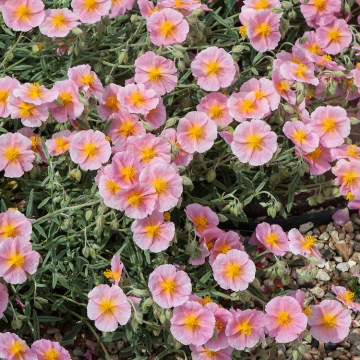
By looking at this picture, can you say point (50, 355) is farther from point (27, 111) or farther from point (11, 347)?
point (27, 111)

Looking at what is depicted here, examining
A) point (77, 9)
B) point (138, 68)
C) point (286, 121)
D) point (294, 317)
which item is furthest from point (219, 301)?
point (77, 9)

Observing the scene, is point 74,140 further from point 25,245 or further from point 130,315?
point 130,315

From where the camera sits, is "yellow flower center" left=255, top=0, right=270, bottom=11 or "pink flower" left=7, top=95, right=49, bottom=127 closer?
"pink flower" left=7, top=95, right=49, bottom=127

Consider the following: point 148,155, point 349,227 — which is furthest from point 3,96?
→ point 349,227

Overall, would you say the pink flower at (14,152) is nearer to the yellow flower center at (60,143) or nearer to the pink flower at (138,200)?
the yellow flower center at (60,143)

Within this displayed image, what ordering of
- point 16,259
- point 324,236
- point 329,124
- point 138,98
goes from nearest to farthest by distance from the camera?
point 16,259, point 138,98, point 329,124, point 324,236

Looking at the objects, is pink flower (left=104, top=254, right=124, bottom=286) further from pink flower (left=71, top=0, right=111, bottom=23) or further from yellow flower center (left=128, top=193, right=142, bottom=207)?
pink flower (left=71, top=0, right=111, bottom=23)

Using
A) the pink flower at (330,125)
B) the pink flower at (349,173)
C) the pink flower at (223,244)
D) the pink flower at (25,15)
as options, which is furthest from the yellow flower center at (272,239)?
the pink flower at (25,15)

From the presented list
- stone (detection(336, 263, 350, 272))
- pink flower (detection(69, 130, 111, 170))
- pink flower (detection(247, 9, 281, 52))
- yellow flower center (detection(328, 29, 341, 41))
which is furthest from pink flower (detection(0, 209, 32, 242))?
yellow flower center (detection(328, 29, 341, 41))

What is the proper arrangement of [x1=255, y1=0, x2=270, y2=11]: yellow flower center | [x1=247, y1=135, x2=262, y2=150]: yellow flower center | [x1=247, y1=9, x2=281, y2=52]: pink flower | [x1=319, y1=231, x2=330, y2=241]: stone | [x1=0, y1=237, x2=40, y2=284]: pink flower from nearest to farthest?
[x1=0, y1=237, x2=40, y2=284]: pink flower
[x1=247, y1=135, x2=262, y2=150]: yellow flower center
[x1=247, y1=9, x2=281, y2=52]: pink flower
[x1=255, y1=0, x2=270, y2=11]: yellow flower center
[x1=319, y1=231, x2=330, y2=241]: stone
